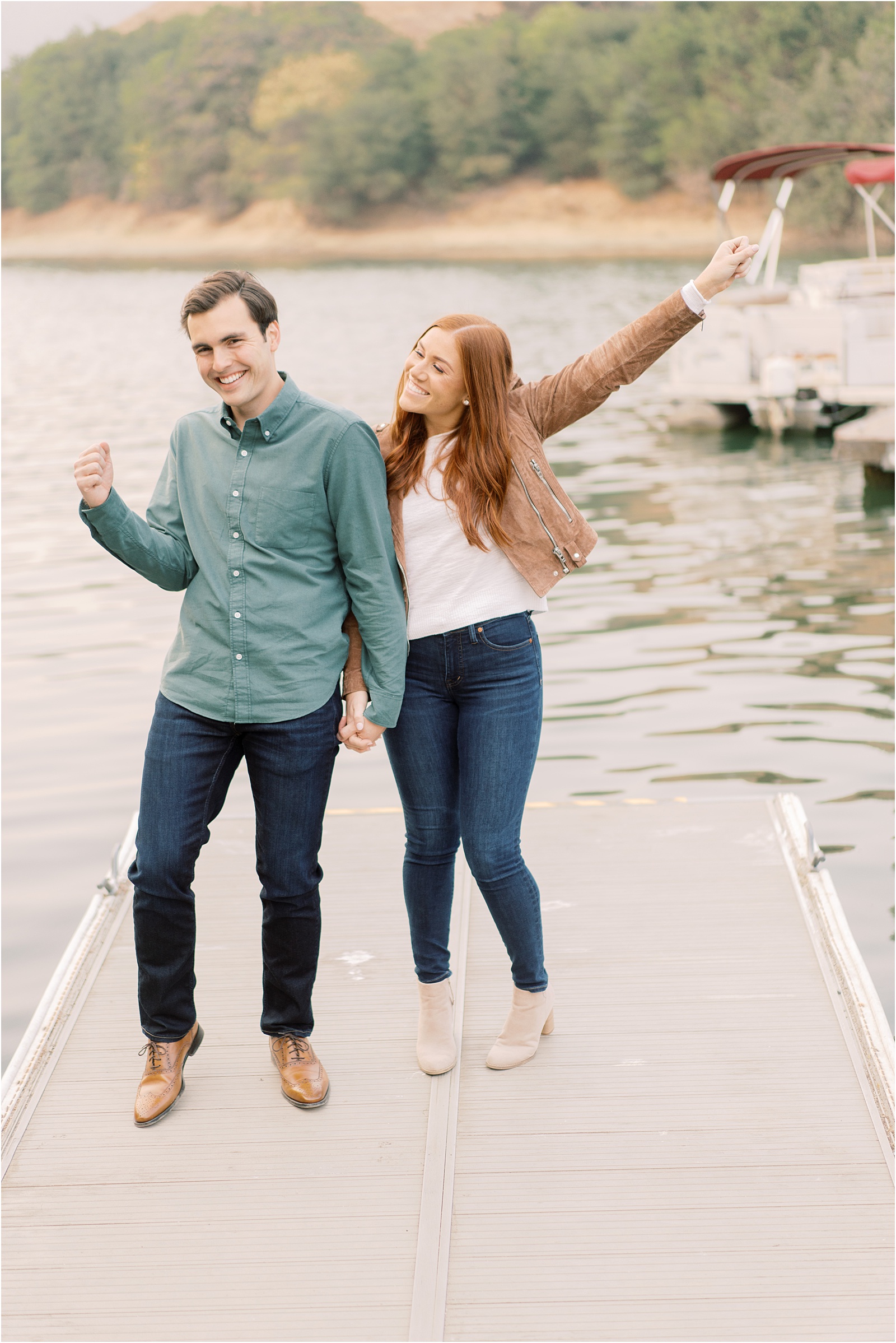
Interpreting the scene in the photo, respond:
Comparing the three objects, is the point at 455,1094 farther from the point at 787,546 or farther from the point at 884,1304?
the point at 787,546

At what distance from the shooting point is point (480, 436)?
2.76 meters

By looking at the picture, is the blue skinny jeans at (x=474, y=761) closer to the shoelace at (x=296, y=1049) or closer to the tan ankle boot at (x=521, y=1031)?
the tan ankle boot at (x=521, y=1031)

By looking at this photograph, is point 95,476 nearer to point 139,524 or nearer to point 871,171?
point 139,524

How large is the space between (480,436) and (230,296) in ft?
1.87

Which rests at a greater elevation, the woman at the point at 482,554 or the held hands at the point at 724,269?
the held hands at the point at 724,269

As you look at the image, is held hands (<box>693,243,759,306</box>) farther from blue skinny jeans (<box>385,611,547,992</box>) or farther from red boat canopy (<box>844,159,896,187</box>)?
red boat canopy (<box>844,159,896,187</box>)

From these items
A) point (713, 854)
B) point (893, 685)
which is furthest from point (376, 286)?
point (713, 854)

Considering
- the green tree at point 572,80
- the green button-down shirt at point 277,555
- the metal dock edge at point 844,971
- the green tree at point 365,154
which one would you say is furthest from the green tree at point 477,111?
the green button-down shirt at point 277,555

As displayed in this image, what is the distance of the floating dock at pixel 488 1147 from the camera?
7.83 ft

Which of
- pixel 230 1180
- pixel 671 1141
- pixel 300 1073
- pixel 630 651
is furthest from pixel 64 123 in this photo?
pixel 671 1141

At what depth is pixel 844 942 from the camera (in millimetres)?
3523

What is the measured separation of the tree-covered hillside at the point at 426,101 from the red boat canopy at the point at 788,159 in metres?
32.5

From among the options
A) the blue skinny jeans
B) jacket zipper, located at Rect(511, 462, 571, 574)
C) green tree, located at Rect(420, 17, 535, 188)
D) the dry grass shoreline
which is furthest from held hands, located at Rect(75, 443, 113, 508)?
green tree, located at Rect(420, 17, 535, 188)

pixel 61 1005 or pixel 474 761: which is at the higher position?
pixel 474 761
